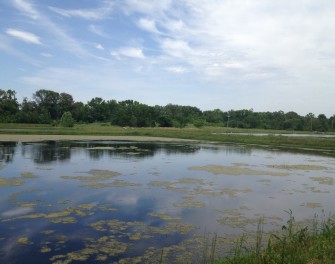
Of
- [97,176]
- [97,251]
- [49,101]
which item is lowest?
[97,251]

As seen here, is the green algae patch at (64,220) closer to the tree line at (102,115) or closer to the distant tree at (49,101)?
the tree line at (102,115)

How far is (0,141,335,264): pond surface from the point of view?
695 centimetres

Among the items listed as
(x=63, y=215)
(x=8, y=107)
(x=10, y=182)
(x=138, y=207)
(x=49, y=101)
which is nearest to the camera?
(x=63, y=215)

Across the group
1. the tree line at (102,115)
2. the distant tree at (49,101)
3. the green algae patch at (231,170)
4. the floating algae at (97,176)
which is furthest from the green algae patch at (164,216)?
the distant tree at (49,101)

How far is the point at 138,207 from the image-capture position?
10297 mm

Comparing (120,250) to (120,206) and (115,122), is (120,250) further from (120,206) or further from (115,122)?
(115,122)

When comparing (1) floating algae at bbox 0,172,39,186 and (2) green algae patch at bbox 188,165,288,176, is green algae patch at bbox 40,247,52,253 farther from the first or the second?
(2) green algae patch at bbox 188,165,288,176

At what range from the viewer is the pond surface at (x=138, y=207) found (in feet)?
22.8

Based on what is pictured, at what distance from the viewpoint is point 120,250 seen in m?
6.89

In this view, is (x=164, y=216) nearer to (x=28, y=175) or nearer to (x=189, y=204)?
(x=189, y=204)

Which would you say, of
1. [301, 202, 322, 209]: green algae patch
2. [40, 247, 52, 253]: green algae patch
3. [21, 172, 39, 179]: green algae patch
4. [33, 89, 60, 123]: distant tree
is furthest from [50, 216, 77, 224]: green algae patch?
[33, 89, 60, 123]: distant tree

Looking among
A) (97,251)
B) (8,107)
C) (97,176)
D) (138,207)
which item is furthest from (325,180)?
(8,107)

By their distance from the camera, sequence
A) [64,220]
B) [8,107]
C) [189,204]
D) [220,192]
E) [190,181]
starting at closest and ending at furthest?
1. [64,220]
2. [189,204]
3. [220,192]
4. [190,181]
5. [8,107]

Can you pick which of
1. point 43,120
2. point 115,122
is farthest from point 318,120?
point 43,120
